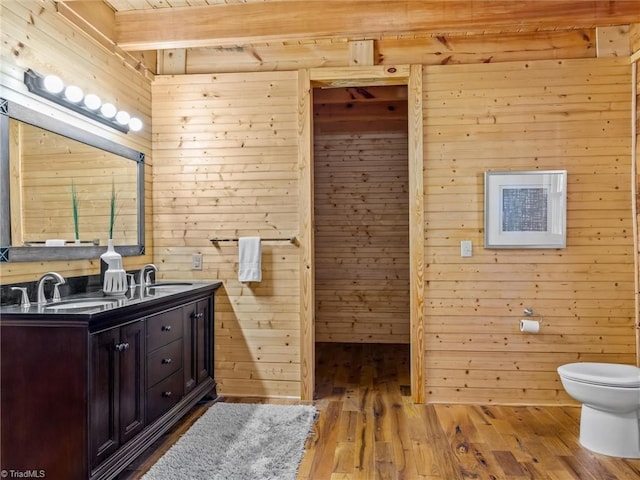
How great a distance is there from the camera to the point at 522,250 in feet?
9.61

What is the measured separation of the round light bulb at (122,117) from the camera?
271 centimetres

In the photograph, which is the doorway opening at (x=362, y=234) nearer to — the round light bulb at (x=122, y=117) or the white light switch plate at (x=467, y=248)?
the white light switch plate at (x=467, y=248)

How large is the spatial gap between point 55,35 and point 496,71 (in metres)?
2.86

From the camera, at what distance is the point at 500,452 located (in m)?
2.27

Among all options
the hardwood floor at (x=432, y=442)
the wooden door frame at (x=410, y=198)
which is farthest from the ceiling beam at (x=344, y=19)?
the hardwood floor at (x=432, y=442)

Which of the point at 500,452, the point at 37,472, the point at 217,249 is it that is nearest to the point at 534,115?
the point at 500,452

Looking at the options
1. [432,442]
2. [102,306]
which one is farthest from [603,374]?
[102,306]

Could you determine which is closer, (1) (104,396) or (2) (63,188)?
(1) (104,396)

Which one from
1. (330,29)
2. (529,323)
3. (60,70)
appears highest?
(330,29)

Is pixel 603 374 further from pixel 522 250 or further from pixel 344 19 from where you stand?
pixel 344 19

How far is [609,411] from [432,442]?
3.22 ft

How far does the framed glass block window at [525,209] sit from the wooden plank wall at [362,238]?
194 cm

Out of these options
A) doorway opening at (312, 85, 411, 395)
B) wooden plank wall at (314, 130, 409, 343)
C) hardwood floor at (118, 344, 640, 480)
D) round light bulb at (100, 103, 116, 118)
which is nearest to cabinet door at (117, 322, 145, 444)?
hardwood floor at (118, 344, 640, 480)

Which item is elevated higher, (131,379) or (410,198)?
(410,198)
